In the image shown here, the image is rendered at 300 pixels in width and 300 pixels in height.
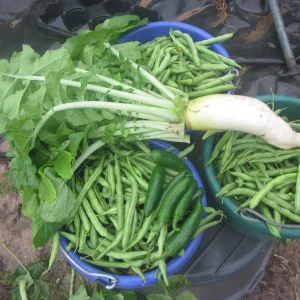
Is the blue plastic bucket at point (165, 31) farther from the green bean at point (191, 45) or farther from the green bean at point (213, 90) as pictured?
the green bean at point (213, 90)

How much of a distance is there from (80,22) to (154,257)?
2051mm

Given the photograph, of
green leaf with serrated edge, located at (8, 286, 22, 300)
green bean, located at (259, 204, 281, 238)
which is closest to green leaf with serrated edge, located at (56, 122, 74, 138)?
green bean, located at (259, 204, 281, 238)

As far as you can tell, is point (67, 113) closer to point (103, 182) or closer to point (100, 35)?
point (103, 182)

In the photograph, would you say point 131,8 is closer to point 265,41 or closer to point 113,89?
point 265,41

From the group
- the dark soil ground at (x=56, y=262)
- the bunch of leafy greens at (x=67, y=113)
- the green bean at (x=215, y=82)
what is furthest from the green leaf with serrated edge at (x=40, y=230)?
the green bean at (x=215, y=82)

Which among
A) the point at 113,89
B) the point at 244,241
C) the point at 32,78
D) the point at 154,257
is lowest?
the point at 244,241

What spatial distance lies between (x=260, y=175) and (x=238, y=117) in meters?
0.36

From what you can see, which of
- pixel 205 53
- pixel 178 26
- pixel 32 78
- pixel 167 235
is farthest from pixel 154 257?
pixel 178 26

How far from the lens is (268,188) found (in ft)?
6.05

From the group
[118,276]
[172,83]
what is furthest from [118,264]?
[172,83]

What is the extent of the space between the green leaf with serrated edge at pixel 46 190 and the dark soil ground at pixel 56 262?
950mm

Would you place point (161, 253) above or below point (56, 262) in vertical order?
above

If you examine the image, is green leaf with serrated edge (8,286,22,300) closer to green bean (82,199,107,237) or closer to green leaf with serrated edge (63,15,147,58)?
green bean (82,199,107,237)

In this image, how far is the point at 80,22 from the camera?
3059 mm
